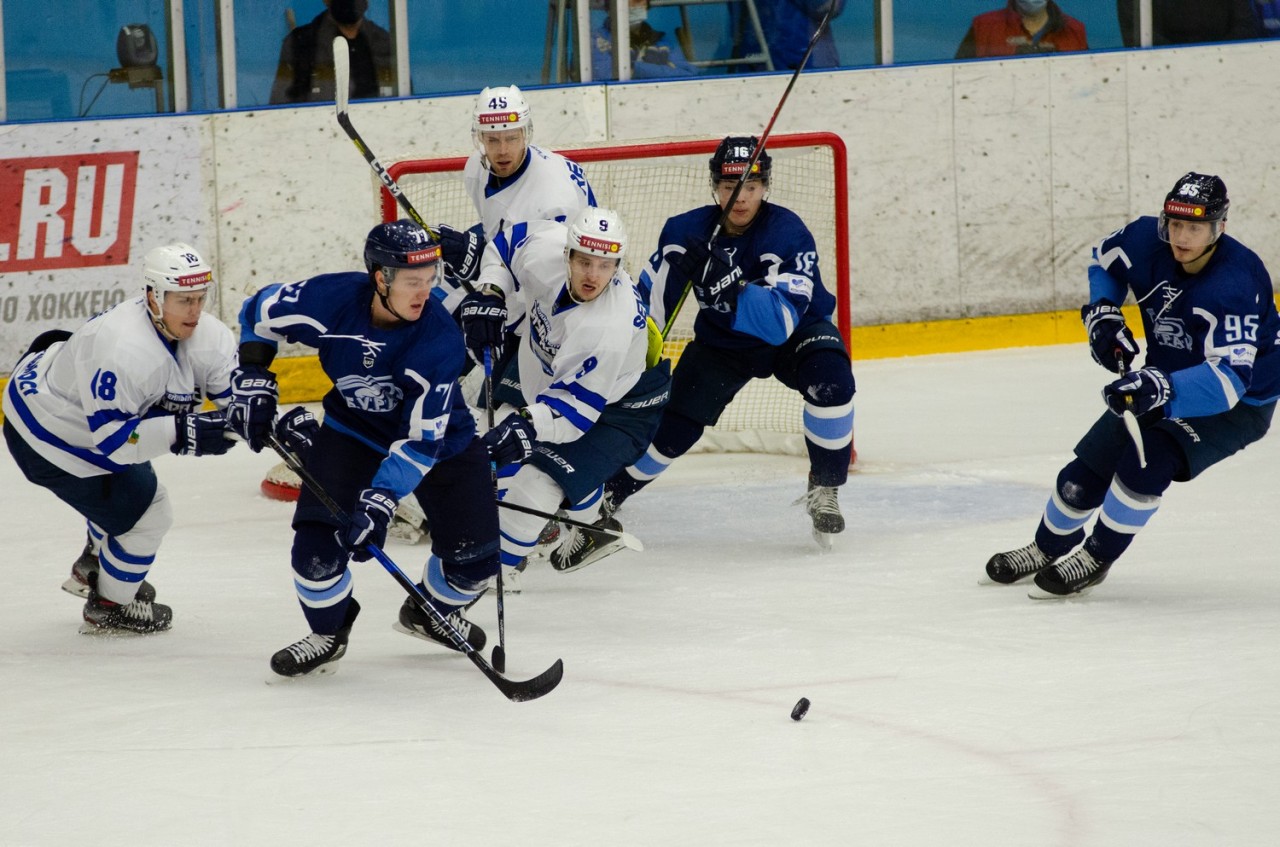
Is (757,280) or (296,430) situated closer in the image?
(296,430)

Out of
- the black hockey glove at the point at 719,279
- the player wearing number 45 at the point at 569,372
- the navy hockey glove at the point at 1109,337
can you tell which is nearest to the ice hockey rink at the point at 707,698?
the player wearing number 45 at the point at 569,372

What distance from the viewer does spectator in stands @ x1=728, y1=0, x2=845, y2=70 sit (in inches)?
260

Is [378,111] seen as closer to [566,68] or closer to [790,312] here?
[566,68]

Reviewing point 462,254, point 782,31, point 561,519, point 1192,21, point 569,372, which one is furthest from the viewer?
point 1192,21

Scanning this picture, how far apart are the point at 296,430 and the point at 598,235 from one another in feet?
2.72

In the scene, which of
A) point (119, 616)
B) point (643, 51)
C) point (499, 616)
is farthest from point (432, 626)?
point (643, 51)

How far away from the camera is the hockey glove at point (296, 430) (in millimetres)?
2980

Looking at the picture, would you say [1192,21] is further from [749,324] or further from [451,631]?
[451,631]

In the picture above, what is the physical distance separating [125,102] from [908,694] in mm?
4263

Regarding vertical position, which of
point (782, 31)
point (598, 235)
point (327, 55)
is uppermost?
point (782, 31)

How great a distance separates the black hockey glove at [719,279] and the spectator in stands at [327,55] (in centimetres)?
266

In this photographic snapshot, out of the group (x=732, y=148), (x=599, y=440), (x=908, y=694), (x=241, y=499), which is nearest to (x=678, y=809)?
(x=908, y=694)

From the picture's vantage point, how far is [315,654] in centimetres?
300

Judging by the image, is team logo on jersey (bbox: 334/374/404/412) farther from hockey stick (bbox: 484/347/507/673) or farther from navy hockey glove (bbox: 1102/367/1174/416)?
navy hockey glove (bbox: 1102/367/1174/416)
